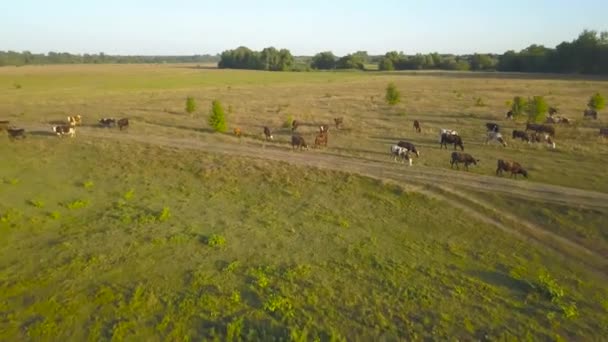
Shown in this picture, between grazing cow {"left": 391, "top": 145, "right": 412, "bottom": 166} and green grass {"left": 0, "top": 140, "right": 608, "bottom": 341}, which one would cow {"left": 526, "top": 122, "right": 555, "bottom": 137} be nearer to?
grazing cow {"left": 391, "top": 145, "right": 412, "bottom": 166}

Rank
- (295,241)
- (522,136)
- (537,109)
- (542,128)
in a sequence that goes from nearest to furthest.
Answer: (295,241) → (522,136) → (542,128) → (537,109)

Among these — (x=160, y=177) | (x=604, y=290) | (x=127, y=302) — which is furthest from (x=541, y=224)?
(x=160, y=177)

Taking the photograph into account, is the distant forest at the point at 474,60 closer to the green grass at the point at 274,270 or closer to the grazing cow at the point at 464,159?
the grazing cow at the point at 464,159

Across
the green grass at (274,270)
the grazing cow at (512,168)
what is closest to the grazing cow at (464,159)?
the grazing cow at (512,168)

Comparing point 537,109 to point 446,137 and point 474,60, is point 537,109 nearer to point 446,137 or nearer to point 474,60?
point 446,137

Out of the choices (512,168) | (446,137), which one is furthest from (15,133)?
(512,168)
